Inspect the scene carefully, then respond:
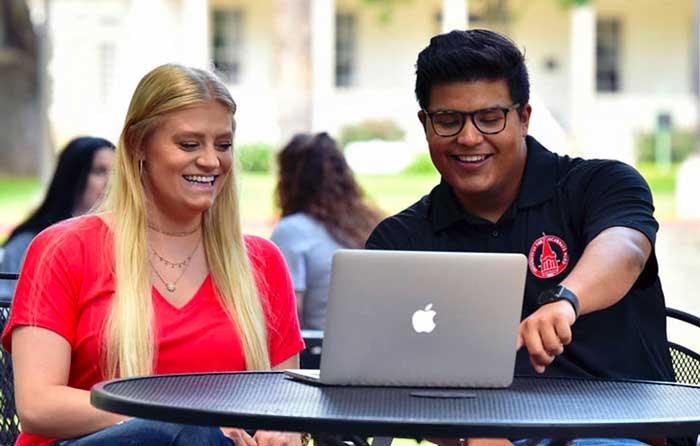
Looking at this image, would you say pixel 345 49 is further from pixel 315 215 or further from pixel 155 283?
pixel 155 283

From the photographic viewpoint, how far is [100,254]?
3.74 metres

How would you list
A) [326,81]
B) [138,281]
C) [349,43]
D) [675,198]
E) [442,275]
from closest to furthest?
[442,275]
[138,281]
[675,198]
[326,81]
[349,43]

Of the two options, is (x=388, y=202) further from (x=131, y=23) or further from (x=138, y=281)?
(x=138, y=281)

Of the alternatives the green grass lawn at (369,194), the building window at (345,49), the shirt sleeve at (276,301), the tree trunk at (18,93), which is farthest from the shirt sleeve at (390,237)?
the tree trunk at (18,93)

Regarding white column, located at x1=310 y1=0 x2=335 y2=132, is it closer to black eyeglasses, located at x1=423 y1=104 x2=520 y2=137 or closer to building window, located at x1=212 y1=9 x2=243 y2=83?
building window, located at x1=212 y1=9 x2=243 y2=83

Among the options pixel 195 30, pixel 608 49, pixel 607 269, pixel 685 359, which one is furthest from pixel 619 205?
pixel 608 49

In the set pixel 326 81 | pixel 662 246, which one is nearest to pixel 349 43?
pixel 326 81

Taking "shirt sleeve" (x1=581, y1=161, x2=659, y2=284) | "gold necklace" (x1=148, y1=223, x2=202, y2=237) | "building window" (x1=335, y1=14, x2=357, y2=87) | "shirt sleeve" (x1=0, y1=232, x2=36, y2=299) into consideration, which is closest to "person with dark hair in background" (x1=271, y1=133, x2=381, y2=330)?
"shirt sleeve" (x1=0, y1=232, x2=36, y2=299)

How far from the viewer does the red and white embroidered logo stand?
3.80 metres

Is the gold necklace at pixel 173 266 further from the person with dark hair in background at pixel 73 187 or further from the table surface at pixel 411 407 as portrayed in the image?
the person with dark hair in background at pixel 73 187

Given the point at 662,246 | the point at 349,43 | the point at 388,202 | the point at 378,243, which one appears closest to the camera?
the point at 378,243

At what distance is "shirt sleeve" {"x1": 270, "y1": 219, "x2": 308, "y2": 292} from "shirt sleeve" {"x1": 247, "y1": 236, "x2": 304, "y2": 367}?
242cm

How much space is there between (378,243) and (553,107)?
112 ft

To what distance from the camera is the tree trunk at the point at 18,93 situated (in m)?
38.3
